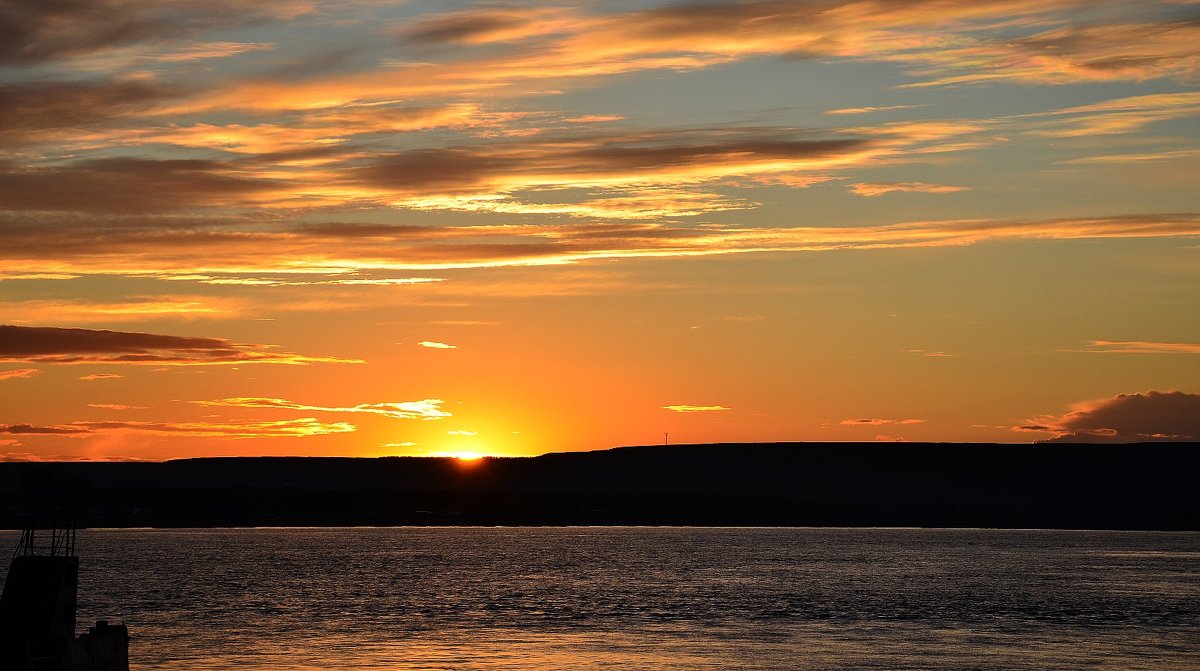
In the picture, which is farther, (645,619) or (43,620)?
(645,619)

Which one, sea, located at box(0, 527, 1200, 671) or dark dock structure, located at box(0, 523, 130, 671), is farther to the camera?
sea, located at box(0, 527, 1200, 671)

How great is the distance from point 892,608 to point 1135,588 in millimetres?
41372

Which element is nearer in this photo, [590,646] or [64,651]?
[64,651]

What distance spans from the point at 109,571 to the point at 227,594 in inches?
1915

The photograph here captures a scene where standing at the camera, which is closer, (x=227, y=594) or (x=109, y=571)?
(x=227, y=594)

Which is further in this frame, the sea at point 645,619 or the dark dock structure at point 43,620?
the sea at point 645,619

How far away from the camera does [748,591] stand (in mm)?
135250

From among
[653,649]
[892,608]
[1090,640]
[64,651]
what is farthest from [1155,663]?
[64,651]

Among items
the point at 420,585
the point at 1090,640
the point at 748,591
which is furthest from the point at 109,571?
the point at 1090,640

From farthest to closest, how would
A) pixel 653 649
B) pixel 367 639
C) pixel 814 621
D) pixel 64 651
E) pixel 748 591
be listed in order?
pixel 748 591
pixel 814 621
pixel 367 639
pixel 653 649
pixel 64 651

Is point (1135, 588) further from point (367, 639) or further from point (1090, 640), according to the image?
point (367, 639)

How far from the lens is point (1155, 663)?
74688mm

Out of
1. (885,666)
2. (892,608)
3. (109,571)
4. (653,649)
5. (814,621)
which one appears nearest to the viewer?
(885,666)

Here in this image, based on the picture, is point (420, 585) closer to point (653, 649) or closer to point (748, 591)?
point (748, 591)
